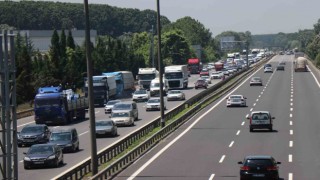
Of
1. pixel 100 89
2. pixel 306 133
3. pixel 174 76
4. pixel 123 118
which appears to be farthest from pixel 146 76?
pixel 306 133

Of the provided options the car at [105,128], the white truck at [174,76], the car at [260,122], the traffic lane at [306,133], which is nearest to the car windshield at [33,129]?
the car at [105,128]

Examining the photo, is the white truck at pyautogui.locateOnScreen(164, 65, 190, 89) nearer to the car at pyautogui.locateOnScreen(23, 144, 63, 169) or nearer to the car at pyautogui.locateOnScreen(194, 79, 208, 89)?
the car at pyautogui.locateOnScreen(194, 79, 208, 89)

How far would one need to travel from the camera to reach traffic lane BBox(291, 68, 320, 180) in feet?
108

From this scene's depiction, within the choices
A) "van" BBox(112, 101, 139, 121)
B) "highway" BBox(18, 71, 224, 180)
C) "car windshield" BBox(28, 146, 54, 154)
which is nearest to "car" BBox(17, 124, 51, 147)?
"highway" BBox(18, 71, 224, 180)

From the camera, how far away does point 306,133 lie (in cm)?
4891

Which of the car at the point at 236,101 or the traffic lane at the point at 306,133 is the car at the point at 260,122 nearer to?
the traffic lane at the point at 306,133

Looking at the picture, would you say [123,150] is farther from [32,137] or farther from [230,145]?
[32,137]

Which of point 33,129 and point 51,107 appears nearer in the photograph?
point 33,129

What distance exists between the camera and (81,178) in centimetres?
3008

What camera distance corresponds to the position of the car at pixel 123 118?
5666 centimetres

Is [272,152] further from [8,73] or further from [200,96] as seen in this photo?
[200,96]

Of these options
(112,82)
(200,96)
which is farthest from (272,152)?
(112,82)

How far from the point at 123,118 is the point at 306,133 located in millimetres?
14552

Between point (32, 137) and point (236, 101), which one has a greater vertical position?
point (32, 137)
